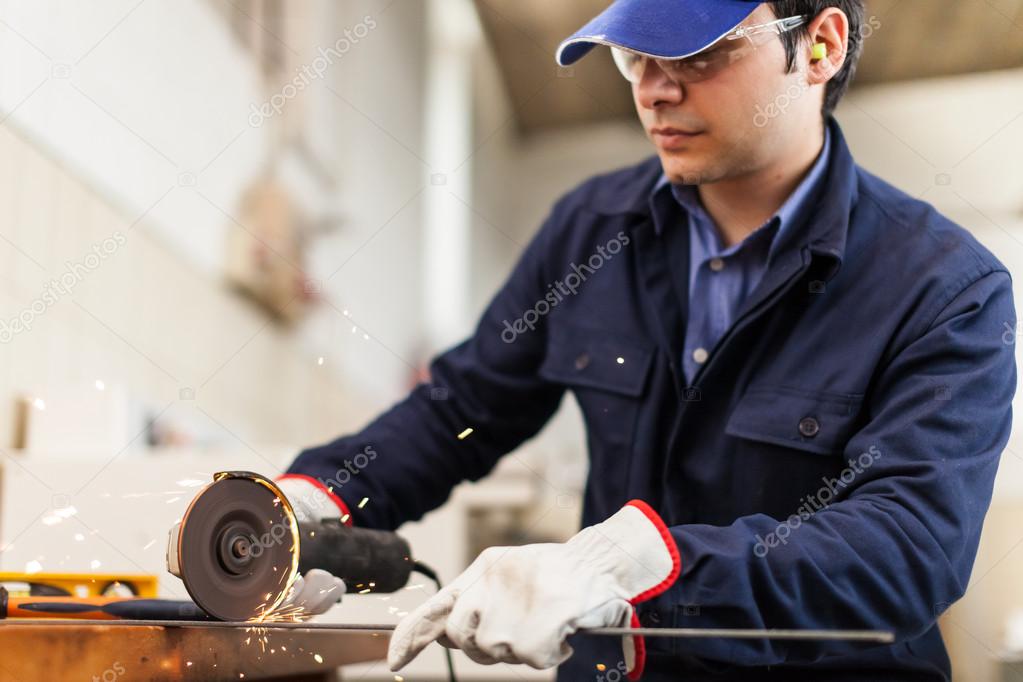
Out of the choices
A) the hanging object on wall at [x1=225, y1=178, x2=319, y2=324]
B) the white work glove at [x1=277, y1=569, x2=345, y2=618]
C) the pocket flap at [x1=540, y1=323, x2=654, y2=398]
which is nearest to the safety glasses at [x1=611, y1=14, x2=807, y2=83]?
the pocket flap at [x1=540, y1=323, x2=654, y2=398]

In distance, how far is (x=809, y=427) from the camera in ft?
3.66

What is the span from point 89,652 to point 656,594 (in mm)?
427

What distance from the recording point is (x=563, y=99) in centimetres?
589

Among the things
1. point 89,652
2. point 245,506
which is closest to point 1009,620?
point 245,506

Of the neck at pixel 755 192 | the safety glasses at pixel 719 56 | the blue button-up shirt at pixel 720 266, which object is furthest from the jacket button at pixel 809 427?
the safety glasses at pixel 719 56

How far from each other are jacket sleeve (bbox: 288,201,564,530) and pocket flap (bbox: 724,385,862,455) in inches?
12.6

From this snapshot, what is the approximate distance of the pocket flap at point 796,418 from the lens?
3.60 ft

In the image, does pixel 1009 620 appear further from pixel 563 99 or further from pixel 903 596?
pixel 563 99

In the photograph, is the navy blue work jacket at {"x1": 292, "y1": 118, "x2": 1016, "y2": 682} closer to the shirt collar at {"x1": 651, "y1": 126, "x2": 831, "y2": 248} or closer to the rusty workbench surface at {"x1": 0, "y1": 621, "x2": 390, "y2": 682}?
the shirt collar at {"x1": 651, "y1": 126, "x2": 831, "y2": 248}

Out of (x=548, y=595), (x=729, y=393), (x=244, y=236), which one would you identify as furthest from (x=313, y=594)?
(x=244, y=236)

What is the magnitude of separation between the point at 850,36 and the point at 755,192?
219mm

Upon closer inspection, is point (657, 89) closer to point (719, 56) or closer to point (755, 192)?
point (719, 56)

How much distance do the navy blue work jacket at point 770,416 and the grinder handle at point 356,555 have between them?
93mm

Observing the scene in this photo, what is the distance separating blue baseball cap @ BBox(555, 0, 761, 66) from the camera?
3.58 ft
